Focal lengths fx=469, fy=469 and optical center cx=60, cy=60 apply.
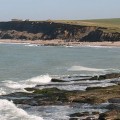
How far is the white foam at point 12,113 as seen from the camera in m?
28.0

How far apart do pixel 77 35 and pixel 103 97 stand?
5681 inches

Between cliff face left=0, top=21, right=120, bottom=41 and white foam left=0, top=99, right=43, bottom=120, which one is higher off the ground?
white foam left=0, top=99, right=43, bottom=120

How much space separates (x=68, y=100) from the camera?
3412cm

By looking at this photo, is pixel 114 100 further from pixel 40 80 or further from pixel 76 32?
pixel 76 32

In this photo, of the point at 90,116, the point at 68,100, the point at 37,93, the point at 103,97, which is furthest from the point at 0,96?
the point at 90,116

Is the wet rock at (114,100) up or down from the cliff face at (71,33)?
up

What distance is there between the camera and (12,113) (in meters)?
29.5

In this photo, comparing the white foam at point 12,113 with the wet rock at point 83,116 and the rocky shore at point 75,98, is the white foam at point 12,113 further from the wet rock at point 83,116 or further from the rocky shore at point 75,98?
the wet rock at point 83,116

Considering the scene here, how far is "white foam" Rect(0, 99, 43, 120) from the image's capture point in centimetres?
2800

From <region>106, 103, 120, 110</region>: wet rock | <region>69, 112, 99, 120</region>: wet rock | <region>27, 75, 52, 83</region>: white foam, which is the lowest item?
<region>27, 75, 52, 83</region>: white foam

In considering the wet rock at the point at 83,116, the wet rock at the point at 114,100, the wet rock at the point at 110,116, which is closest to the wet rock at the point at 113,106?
the wet rock at the point at 114,100

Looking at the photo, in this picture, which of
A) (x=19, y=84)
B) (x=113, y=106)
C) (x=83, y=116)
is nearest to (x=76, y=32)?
(x=19, y=84)

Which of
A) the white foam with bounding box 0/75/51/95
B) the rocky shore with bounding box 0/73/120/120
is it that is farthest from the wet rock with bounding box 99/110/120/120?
the white foam with bounding box 0/75/51/95

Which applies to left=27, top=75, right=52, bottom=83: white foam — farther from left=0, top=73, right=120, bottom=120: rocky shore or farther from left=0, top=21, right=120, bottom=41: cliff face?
left=0, top=21, right=120, bottom=41: cliff face
